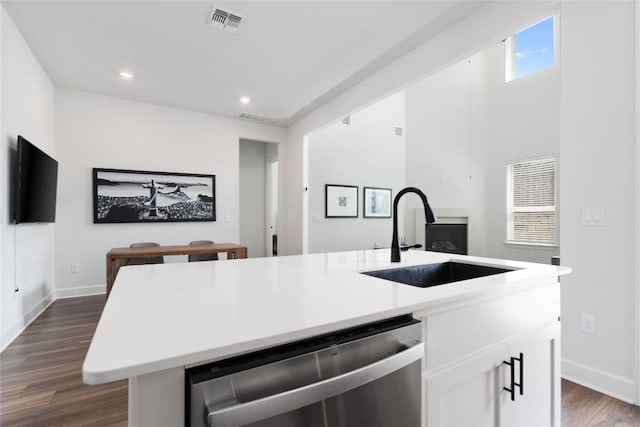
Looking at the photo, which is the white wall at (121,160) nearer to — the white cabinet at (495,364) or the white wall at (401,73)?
the white wall at (401,73)

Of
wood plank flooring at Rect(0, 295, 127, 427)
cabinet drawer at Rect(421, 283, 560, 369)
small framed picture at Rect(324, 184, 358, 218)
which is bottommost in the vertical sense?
wood plank flooring at Rect(0, 295, 127, 427)

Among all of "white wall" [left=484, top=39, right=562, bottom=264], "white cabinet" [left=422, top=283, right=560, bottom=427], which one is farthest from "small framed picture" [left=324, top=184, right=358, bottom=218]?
"white cabinet" [left=422, top=283, right=560, bottom=427]

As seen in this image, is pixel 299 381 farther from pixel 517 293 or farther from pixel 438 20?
pixel 438 20

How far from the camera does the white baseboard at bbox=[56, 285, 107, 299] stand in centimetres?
408

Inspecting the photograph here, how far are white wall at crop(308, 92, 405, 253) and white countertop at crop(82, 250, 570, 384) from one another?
13.9ft

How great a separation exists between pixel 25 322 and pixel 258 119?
408 centimetres

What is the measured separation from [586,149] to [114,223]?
529 cm

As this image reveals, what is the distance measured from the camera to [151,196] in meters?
4.63

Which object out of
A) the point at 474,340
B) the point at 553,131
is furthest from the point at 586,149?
the point at 553,131

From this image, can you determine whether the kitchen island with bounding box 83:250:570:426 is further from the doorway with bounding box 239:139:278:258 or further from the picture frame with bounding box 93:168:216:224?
the doorway with bounding box 239:139:278:258

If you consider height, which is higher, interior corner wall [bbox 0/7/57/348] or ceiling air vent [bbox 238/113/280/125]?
ceiling air vent [bbox 238/113/280/125]

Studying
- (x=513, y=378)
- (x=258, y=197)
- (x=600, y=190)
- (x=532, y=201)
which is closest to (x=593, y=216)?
(x=600, y=190)

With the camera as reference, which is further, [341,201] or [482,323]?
[341,201]

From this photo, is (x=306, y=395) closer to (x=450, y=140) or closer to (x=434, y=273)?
(x=434, y=273)
